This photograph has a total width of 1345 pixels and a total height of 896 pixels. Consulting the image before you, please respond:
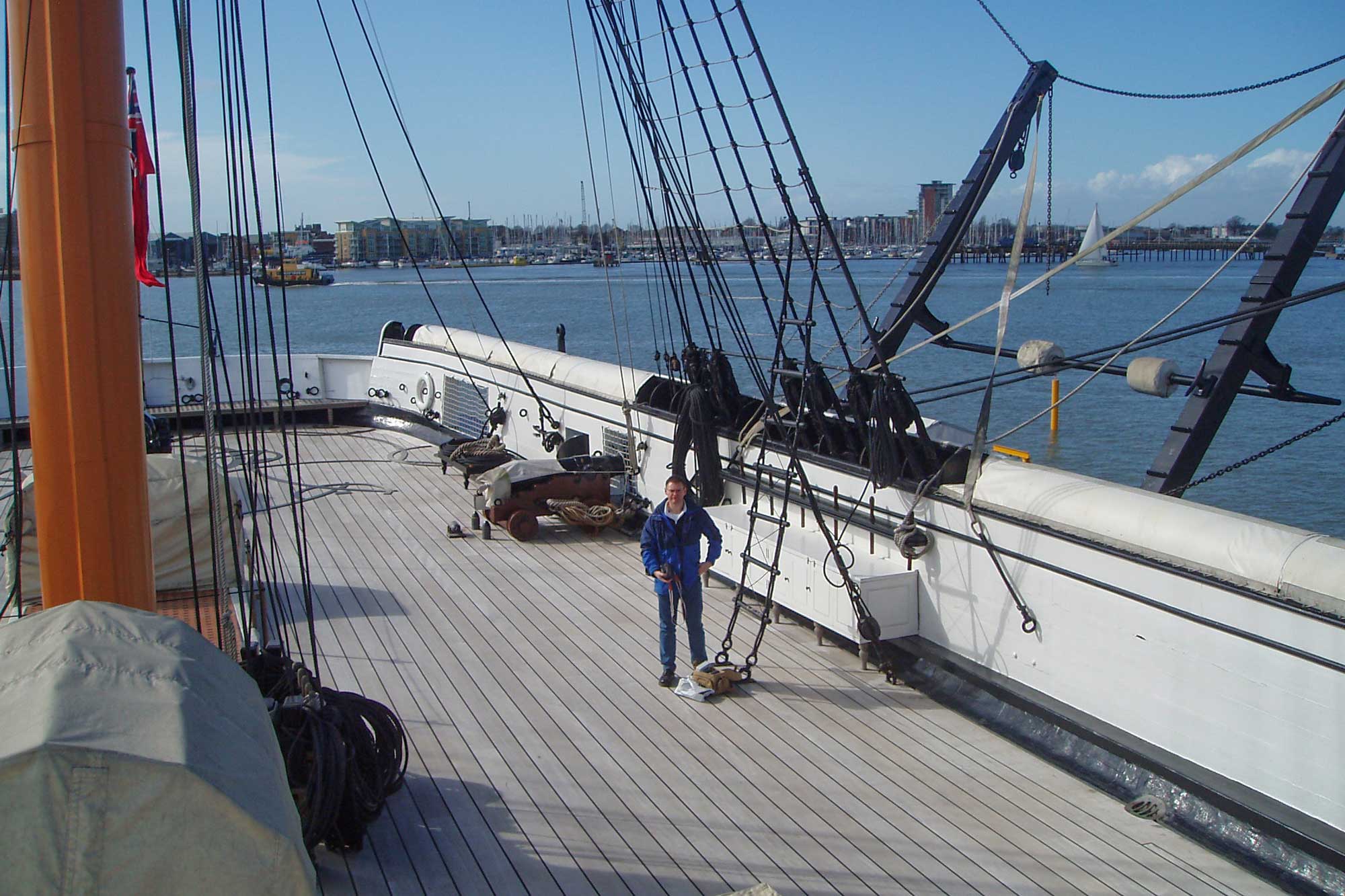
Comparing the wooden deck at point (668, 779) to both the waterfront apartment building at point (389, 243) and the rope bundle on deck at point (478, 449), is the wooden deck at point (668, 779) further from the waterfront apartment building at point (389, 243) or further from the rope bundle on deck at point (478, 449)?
the waterfront apartment building at point (389, 243)

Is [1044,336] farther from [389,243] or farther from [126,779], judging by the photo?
[389,243]

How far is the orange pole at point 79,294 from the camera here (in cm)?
313

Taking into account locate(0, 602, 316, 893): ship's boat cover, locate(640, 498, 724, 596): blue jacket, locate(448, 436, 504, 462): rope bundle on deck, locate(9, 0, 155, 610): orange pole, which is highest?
locate(9, 0, 155, 610): orange pole

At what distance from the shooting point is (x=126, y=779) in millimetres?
2426

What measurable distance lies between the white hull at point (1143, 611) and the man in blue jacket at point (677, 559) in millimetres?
859

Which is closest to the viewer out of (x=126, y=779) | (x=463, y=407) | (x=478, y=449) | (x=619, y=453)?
(x=126, y=779)

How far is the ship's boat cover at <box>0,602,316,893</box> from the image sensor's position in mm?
2363

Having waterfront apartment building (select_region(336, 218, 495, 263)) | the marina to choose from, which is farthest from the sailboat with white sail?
waterfront apartment building (select_region(336, 218, 495, 263))

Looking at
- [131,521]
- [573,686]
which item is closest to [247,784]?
[131,521]

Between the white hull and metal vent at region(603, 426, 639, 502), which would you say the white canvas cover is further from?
the white hull

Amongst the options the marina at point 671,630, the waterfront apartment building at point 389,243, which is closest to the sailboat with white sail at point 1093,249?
the marina at point 671,630

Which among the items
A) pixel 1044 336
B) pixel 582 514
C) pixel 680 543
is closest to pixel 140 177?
pixel 582 514

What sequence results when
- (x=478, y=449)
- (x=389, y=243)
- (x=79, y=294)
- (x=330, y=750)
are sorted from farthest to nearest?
(x=389, y=243), (x=478, y=449), (x=330, y=750), (x=79, y=294)

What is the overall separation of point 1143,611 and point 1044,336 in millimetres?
43218
